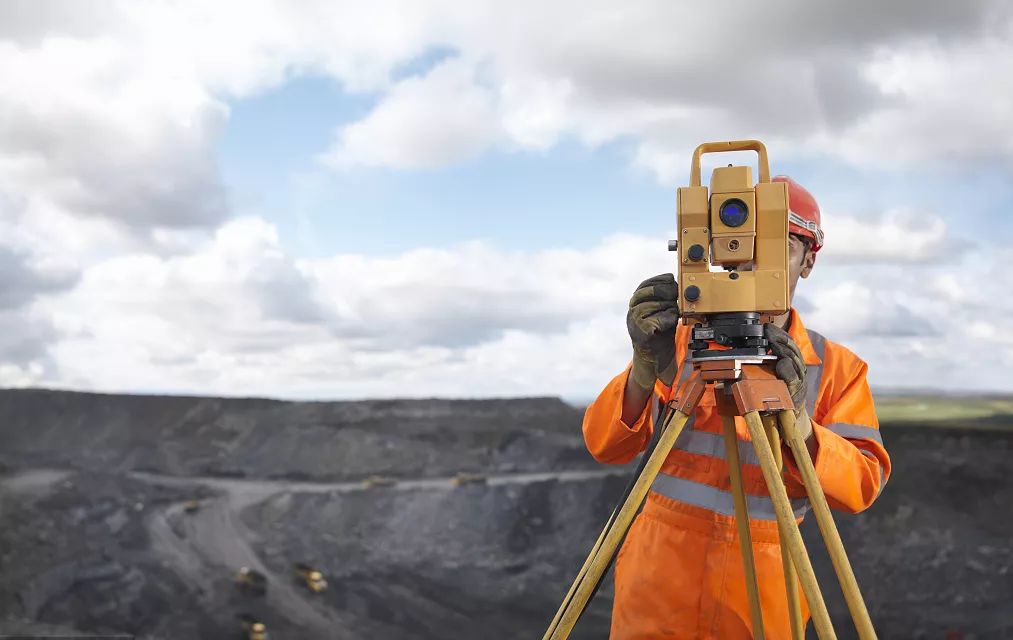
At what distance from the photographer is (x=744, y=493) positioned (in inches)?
82.4

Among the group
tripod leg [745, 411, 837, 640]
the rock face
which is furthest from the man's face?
the rock face

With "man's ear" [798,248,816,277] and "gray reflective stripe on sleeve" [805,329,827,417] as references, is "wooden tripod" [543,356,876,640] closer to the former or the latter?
"gray reflective stripe on sleeve" [805,329,827,417]

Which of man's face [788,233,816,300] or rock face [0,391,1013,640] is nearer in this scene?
man's face [788,233,816,300]

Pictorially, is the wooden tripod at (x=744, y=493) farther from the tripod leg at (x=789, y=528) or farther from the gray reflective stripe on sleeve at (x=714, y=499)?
the gray reflective stripe on sleeve at (x=714, y=499)

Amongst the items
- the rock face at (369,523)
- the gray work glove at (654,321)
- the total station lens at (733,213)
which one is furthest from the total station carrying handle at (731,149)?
the rock face at (369,523)

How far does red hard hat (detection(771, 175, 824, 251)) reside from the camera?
2.31 meters

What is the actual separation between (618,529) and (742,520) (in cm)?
35

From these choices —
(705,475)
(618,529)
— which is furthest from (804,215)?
(618,529)

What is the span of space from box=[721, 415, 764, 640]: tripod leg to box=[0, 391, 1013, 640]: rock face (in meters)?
5.18

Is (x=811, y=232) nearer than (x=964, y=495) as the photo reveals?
Yes

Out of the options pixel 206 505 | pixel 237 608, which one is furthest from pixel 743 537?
pixel 206 505

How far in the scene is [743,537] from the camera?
2.06m

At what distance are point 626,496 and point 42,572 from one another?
8728 millimetres

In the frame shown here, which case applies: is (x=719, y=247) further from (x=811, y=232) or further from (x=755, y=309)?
(x=811, y=232)
